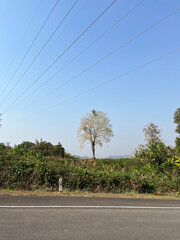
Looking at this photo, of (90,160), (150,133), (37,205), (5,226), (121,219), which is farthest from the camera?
(150,133)

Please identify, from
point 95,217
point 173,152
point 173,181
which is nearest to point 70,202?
point 95,217

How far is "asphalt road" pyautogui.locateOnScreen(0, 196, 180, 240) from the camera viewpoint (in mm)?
4875

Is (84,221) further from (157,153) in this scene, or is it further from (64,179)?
(157,153)

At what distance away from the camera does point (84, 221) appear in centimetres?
586

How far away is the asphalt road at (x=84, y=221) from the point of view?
4875 millimetres

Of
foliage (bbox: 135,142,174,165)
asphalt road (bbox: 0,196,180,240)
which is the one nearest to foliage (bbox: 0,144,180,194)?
asphalt road (bbox: 0,196,180,240)

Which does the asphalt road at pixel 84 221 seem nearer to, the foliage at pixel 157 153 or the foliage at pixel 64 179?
the foliage at pixel 64 179

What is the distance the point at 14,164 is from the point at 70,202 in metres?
5.79

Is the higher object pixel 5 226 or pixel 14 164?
pixel 14 164

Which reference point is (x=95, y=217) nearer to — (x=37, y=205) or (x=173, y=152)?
(x=37, y=205)

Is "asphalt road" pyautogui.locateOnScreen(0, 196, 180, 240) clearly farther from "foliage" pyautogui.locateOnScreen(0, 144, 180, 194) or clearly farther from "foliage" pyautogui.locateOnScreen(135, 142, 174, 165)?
"foliage" pyautogui.locateOnScreen(135, 142, 174, 165)

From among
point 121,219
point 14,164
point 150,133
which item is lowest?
point 121,219

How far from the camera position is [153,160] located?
2302 centimetres

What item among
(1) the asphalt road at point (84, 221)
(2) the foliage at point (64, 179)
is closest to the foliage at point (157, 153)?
(2) the foliage at point (64, 179)
